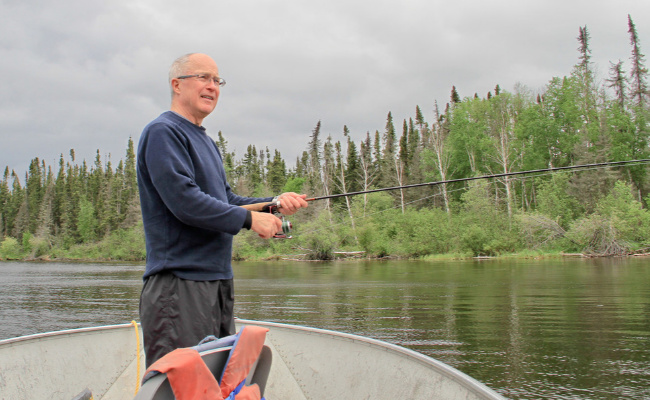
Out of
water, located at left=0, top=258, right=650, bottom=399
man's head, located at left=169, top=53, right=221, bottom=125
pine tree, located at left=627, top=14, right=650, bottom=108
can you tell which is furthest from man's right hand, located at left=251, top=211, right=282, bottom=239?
pine tree, located at left=627, top=14, right=650, bottom=108

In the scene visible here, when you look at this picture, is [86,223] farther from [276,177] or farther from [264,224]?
[264,224]

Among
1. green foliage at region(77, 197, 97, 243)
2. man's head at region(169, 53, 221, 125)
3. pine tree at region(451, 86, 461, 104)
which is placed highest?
pine tree at region(451, 86, 461, 104)

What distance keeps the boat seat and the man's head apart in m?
0.97

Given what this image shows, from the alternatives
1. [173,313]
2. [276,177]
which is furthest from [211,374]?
[276,177]

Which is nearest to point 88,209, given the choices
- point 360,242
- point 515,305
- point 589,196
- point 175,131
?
point 360,242

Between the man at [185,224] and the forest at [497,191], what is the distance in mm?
27732

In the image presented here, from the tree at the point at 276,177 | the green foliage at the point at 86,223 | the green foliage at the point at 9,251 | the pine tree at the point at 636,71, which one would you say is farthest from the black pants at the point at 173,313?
the green foliage at the point at 86,223

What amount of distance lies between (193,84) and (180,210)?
1.86 feet

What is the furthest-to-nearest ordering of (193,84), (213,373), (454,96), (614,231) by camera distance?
(454,96) → (614,231) → (193,84) → (213,373)

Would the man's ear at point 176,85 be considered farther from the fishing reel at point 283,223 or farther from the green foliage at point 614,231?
the green foliage at point 614,231

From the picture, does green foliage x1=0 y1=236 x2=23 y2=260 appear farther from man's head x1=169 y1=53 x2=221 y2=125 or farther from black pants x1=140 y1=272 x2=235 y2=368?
black pants x1=140 y1=272 x2=235 y2=368

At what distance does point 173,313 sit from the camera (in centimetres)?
171

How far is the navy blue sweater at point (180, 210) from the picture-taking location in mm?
1687

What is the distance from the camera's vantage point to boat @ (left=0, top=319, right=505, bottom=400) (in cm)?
218
